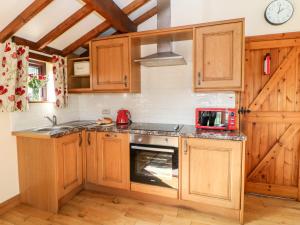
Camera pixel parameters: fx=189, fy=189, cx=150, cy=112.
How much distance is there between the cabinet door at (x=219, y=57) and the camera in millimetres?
1989

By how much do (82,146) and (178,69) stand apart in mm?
1639

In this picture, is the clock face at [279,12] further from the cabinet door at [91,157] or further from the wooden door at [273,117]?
the cabinet door at [91,157]

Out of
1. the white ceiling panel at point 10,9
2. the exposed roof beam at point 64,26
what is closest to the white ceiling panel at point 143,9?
the exposed roof beam at point 64,26

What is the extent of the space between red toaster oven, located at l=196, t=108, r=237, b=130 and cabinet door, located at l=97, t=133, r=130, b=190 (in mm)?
902

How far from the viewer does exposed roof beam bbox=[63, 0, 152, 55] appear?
2361mm

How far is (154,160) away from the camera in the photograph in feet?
7.25

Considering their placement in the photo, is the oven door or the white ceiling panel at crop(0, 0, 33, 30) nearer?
the white ceiling panel at crop(0, 0, 33, 30)

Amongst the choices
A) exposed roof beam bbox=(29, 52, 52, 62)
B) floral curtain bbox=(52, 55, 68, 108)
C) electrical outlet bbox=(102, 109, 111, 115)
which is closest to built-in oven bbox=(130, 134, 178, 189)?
electrical outlet bbox=(102, 109, 111, 115)

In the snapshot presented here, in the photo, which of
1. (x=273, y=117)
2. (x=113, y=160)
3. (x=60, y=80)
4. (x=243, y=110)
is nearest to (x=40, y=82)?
(x=60, y=80)

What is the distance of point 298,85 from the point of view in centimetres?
222

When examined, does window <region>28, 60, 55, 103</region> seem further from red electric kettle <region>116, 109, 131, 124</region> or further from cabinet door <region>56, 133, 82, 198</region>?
red electric kettle <region>116, 109, 131, 124</region>

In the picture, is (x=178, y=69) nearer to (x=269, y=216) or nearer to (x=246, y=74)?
(x=246, y=74)

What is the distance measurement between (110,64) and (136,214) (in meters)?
1.85

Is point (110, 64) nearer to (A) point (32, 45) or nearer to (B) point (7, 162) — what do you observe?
(A) point (32, 45)
